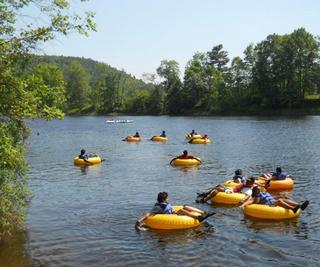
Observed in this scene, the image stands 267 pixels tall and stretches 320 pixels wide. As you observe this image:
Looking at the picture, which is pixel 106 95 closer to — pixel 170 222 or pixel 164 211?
pixel 164 211

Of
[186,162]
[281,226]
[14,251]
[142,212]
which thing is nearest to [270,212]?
[281,226]

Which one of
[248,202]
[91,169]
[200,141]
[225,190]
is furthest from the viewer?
[200,141]

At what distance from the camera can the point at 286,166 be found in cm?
2766

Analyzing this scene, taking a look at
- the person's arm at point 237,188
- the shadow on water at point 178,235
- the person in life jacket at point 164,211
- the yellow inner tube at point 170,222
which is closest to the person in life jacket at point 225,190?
the person's arm at point 237,188

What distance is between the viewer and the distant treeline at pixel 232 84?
296 feet

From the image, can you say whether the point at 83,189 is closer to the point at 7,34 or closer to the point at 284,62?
the point at 7,34

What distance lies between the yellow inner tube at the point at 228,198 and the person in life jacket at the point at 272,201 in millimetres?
559

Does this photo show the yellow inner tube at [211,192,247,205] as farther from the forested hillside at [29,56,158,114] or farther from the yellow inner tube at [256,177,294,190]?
the forested hillside at [29,56,158,114]

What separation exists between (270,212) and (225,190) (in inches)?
118

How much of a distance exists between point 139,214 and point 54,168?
12857mm

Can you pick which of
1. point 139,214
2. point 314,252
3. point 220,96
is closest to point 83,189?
point 139,214

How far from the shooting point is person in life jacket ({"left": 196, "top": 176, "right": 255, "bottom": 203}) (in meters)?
18.0

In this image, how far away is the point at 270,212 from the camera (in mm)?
15375

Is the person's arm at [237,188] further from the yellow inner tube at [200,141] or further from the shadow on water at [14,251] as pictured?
the yellow inner tube at [200,141]
